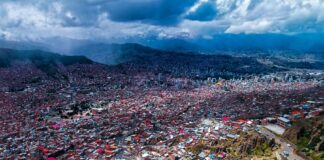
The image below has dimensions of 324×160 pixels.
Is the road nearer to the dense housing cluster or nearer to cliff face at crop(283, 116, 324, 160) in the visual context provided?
cliff face at crop(283, 116, 324, 160)

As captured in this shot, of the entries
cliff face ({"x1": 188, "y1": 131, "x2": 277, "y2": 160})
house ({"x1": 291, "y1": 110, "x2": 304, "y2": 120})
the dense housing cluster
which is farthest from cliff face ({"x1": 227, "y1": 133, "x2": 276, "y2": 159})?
house ({"x1": 291, "y1": 110, "x2": 304, "y2": 120})

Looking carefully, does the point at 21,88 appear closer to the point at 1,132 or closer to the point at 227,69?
the point at 1,132

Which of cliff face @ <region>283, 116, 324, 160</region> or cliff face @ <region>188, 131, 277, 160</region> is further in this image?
cliff face @ <region>188, 131, 277, 160</region>

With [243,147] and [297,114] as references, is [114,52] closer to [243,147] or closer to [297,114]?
[297,114]

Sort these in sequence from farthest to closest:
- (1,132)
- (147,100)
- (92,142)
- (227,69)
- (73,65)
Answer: (227,69) < (73,65) < (147,100) < (1,132) < (92,142)

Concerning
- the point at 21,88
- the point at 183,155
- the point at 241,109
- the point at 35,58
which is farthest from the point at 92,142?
the point at 35,58

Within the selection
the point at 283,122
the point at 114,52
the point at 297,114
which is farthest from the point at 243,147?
the point at 114,52

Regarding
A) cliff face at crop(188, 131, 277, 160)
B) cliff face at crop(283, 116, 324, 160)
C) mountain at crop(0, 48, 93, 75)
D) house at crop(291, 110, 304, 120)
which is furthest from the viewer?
mountain at crop(0, 48, 93, 75)

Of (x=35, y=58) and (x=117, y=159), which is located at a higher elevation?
(x=35, y=58)
